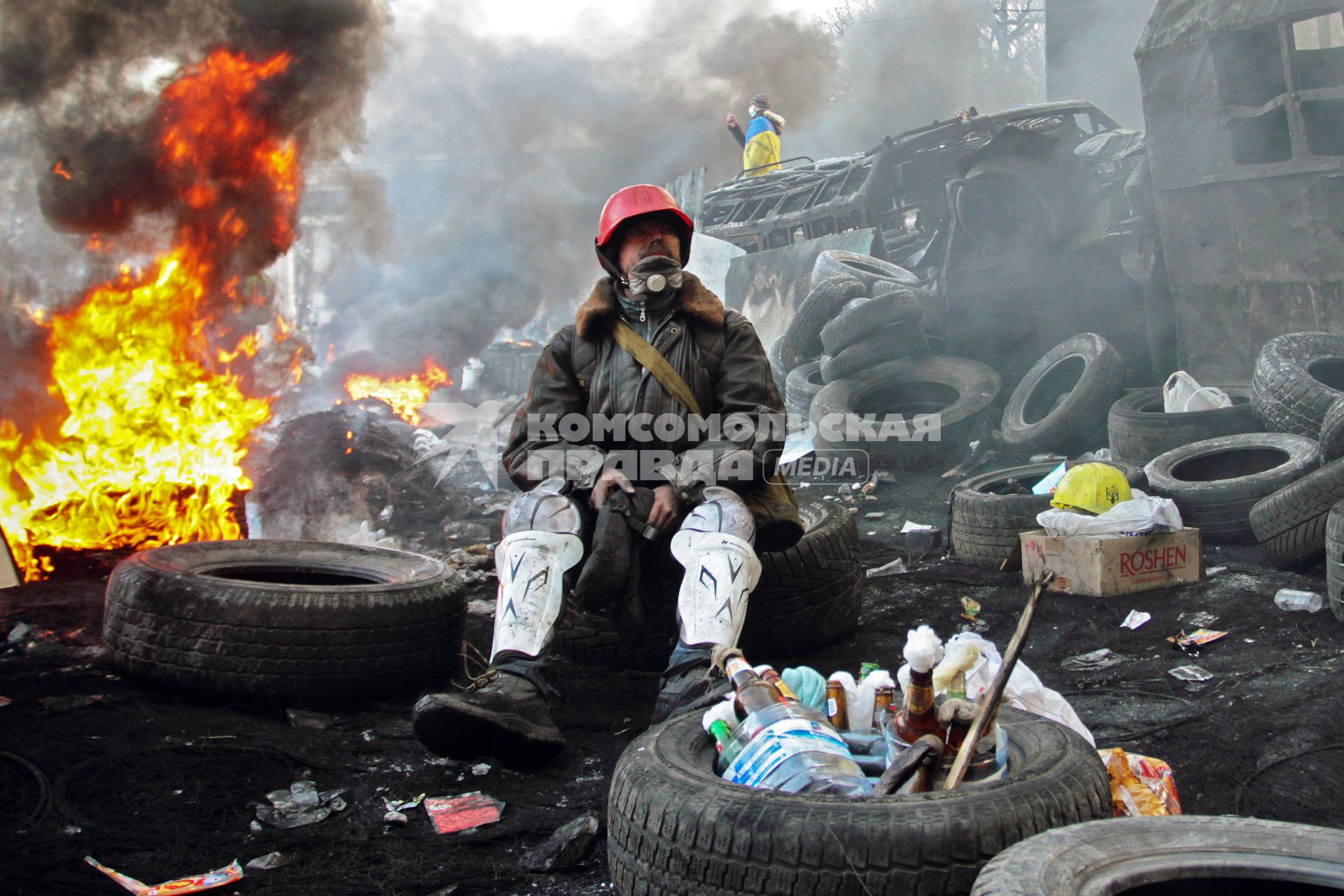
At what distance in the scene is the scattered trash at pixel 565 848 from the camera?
2.39 m

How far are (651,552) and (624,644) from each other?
22.4 inches

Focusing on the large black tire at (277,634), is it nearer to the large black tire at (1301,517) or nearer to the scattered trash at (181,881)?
the scattered trash at (181,881)

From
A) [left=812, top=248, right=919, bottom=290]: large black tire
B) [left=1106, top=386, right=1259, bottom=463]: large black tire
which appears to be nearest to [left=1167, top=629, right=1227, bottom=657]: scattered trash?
[left=1106, top=386, right=1259, bottom=463]: large black tire

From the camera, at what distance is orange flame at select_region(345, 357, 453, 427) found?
1577 cm

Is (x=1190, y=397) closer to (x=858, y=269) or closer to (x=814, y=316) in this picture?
(x=814, y=316)

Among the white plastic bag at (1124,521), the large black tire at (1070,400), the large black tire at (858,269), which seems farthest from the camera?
the large black tire at (858,269)

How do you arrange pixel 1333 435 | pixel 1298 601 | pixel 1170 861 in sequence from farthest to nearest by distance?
pixel 1333 435 < pixel 1298 601 < pixel 1170 861

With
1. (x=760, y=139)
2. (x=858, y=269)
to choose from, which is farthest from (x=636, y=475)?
(x=760, y=139)

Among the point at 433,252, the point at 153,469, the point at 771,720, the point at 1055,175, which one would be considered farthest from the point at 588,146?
the point at 771,720

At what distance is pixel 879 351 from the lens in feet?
30.3

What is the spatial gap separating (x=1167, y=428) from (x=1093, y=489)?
6.66 feet

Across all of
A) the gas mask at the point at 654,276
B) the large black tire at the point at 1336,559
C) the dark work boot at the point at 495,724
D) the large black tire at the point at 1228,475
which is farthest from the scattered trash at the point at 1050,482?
the dark work boot at the point at 495,724

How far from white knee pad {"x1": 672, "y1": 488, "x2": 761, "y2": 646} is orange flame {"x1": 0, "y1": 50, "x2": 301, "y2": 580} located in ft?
13.0

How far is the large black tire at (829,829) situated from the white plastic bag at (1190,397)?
575cm
